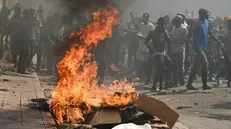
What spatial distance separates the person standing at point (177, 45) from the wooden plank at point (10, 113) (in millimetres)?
5635

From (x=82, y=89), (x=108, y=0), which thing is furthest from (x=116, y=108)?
(x=108, y=0)

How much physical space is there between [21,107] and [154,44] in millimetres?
5555

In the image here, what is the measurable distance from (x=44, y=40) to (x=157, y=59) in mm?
4776

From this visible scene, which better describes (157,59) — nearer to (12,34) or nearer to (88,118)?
(12,34)

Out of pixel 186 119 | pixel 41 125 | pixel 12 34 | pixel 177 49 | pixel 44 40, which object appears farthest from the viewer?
pixel 44 40

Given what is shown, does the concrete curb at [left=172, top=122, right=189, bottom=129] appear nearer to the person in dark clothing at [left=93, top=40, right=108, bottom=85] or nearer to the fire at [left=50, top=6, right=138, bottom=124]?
the fire at [left=50, top=6, right=138, bottom=124]

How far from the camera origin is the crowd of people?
12.0m

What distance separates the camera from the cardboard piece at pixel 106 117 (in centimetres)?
632

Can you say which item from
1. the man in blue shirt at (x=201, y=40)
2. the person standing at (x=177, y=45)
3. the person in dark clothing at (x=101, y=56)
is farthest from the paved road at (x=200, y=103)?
the person in dark clothing at (x=101, y=56)

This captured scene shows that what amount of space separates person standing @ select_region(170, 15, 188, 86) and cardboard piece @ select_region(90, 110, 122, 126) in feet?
21.7

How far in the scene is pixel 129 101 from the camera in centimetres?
679

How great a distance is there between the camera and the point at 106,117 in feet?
21.0

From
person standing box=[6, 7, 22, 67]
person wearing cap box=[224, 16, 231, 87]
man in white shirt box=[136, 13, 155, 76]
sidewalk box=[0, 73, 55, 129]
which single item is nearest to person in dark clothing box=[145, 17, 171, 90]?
person wearing cap box=[224, 16, 231, 87]

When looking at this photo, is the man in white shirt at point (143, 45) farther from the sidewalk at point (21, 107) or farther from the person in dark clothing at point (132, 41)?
the sidewalk at point (21, 107)
